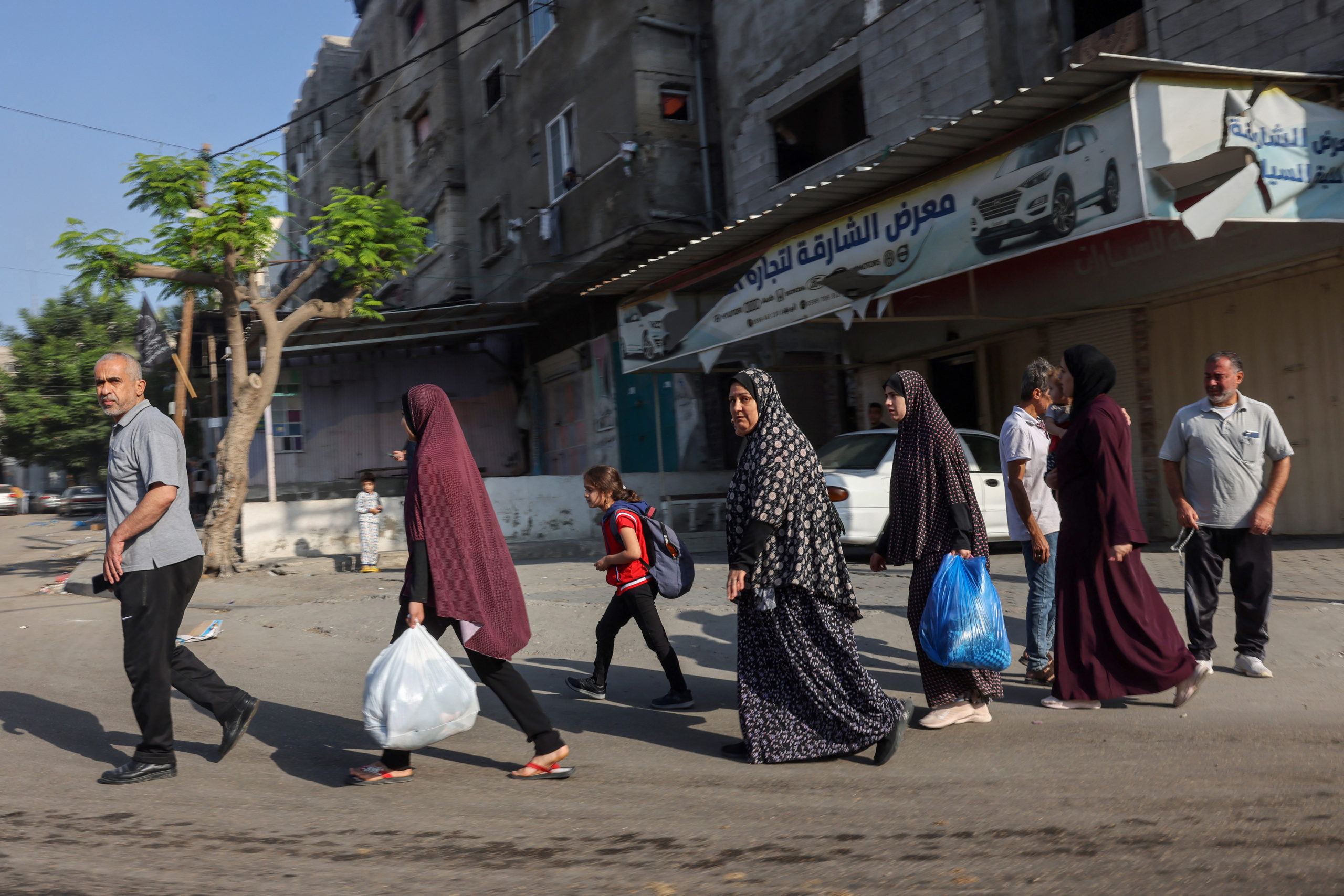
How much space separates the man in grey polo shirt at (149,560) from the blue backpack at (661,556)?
2186mm

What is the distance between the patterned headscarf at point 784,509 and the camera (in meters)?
4.46

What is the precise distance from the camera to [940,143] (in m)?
8.69

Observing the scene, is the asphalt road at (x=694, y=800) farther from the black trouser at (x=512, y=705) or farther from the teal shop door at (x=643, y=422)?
the teal shop door at (x=643, y=422)

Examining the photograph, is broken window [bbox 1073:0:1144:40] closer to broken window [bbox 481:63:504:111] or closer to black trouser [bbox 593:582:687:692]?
black trouser [bbox 593:582:687:692]

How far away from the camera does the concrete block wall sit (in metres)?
8.39

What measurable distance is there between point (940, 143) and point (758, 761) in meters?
6.11

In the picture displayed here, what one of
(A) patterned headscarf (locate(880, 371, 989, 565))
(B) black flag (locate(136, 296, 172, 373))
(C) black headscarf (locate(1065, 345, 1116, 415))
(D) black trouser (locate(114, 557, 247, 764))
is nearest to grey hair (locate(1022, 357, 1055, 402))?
Answer: (C) black headscarf (locate(1065, 345, 1116, 415))

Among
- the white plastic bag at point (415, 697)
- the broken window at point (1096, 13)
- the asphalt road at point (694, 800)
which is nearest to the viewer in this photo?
the asphalt road at point (694, 800)

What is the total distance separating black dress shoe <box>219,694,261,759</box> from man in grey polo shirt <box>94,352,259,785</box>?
0.04ft

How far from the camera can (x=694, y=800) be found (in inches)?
155

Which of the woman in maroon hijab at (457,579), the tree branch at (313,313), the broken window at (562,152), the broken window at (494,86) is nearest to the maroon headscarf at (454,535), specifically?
the woman in maroon hijab at (457,579)

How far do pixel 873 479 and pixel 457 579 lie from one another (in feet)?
22.4

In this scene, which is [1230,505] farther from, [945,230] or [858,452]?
[858,452]

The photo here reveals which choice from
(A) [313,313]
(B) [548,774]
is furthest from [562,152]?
(B) [548,774]
